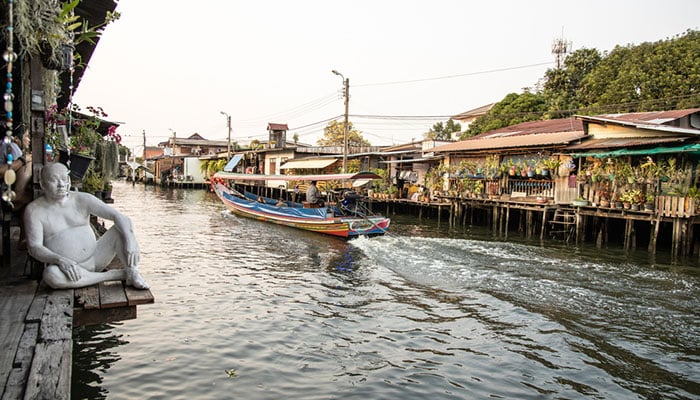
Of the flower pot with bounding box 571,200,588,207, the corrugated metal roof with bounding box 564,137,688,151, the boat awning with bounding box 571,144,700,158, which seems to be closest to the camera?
the boat awning with bounding box 571,144,700,158

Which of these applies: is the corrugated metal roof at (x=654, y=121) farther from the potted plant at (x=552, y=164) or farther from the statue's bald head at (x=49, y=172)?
the statue's bald head at (x=49, y=172)

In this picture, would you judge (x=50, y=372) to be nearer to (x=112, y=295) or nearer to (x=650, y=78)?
(x=112, y=295)

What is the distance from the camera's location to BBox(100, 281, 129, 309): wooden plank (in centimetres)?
446

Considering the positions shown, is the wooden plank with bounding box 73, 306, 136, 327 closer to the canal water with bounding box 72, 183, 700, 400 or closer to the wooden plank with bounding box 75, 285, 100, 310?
the wooden plank with bounding box 75, 285, 100, 310

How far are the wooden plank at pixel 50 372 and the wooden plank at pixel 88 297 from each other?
0.74 m

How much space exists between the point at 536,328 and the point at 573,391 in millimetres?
2246

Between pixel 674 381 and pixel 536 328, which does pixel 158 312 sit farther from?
pixel 674 381

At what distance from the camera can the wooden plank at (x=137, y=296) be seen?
14.9 ft

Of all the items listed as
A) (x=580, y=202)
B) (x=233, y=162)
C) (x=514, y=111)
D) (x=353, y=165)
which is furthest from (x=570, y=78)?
(x=233, y=162)

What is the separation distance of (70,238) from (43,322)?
1.03m

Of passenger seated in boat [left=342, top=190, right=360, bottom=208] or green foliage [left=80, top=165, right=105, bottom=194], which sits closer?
green foliage [left=80, top=165, right=105, bottom=194]

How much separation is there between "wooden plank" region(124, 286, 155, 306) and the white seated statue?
7 cm

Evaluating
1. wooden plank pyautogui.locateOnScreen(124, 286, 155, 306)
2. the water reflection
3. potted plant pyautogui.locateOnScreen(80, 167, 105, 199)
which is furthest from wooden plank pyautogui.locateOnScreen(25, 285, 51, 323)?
potted plant pyautogui.locateOnScreen(80, 167, 105, 199)

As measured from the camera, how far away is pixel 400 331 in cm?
784
